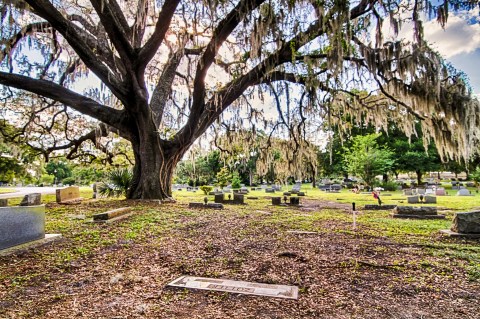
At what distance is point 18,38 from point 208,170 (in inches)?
1618

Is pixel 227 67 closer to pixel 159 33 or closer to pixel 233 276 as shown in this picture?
pixel 159 33

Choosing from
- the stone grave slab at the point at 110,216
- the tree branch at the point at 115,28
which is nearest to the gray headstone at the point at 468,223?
the stone grave slab at the point at 110,216

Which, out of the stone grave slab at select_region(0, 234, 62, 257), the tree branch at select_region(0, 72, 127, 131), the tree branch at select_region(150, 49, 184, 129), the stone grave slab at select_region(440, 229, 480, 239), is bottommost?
the stone grave slab at select_region(440, 229, 480, 239)

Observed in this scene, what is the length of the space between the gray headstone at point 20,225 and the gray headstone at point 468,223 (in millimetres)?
8035

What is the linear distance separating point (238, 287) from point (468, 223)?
523 centimetres

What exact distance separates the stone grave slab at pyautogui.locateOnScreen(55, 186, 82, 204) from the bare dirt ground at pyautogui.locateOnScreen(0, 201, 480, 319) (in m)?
8.31

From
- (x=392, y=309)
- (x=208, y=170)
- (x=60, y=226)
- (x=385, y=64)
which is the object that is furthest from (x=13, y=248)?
(x=208, y=170)

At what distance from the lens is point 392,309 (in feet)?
8.34

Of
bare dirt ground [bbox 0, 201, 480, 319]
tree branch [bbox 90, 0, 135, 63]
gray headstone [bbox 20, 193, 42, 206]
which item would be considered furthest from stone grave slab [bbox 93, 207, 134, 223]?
gray headstone [bbox 20, 193, 42, 206]

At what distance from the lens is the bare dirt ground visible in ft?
8.39

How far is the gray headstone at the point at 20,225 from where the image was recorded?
14.1 ft

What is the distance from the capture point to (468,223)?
18.2ft

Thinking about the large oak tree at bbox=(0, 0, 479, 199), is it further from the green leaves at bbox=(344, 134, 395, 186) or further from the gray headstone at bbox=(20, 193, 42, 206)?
the green leaves at bbox=(344, 134, 395, 186)

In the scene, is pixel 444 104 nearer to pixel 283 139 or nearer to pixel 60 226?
pixel 283 139
